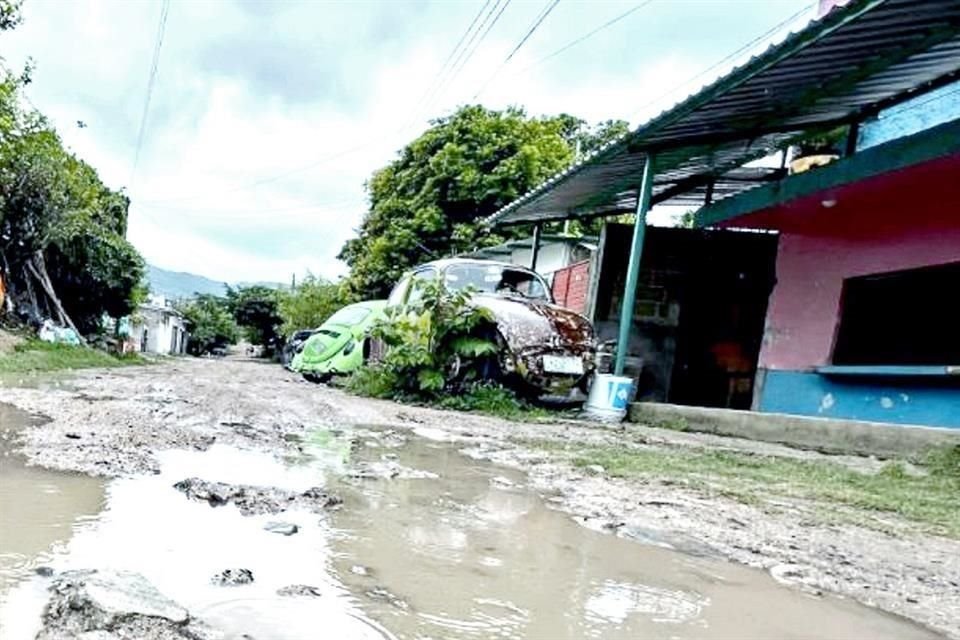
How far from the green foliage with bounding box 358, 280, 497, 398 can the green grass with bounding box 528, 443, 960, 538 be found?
2279 mm

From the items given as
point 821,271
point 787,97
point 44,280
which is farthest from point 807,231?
point 44,280

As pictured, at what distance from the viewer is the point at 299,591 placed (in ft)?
4.57

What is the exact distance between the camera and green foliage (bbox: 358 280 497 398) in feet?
20.9

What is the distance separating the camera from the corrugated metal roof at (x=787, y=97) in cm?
413

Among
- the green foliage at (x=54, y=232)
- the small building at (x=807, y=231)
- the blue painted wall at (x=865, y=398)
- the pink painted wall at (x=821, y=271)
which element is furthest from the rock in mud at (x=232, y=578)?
the green foliage at (x=54, y=232)

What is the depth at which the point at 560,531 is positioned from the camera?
83.7 inches

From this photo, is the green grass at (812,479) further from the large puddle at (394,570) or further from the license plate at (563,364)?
the license plate at (563,364)

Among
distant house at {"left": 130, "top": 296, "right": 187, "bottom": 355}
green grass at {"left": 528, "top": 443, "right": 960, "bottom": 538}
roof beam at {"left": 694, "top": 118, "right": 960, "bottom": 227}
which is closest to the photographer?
green grass at {"left": 528, "top": 443, "right": 960, "bottom": 538}

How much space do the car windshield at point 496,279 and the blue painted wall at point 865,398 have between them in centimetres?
245

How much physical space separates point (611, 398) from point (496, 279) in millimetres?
2101

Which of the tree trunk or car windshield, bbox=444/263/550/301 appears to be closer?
car windshield, bbox=444/263/550/301

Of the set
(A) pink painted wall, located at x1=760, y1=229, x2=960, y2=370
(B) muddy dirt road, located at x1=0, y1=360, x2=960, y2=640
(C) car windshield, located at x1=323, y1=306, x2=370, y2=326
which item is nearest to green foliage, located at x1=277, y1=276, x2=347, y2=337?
(C) car windshield, located at x1=323, y1=306, x2=370, y2=326

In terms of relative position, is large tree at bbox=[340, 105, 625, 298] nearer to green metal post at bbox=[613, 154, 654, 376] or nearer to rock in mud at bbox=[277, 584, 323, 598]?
green metal post at bbox=[613, 154, 654, 376]

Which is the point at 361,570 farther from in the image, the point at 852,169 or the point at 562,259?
the point at 562,259
